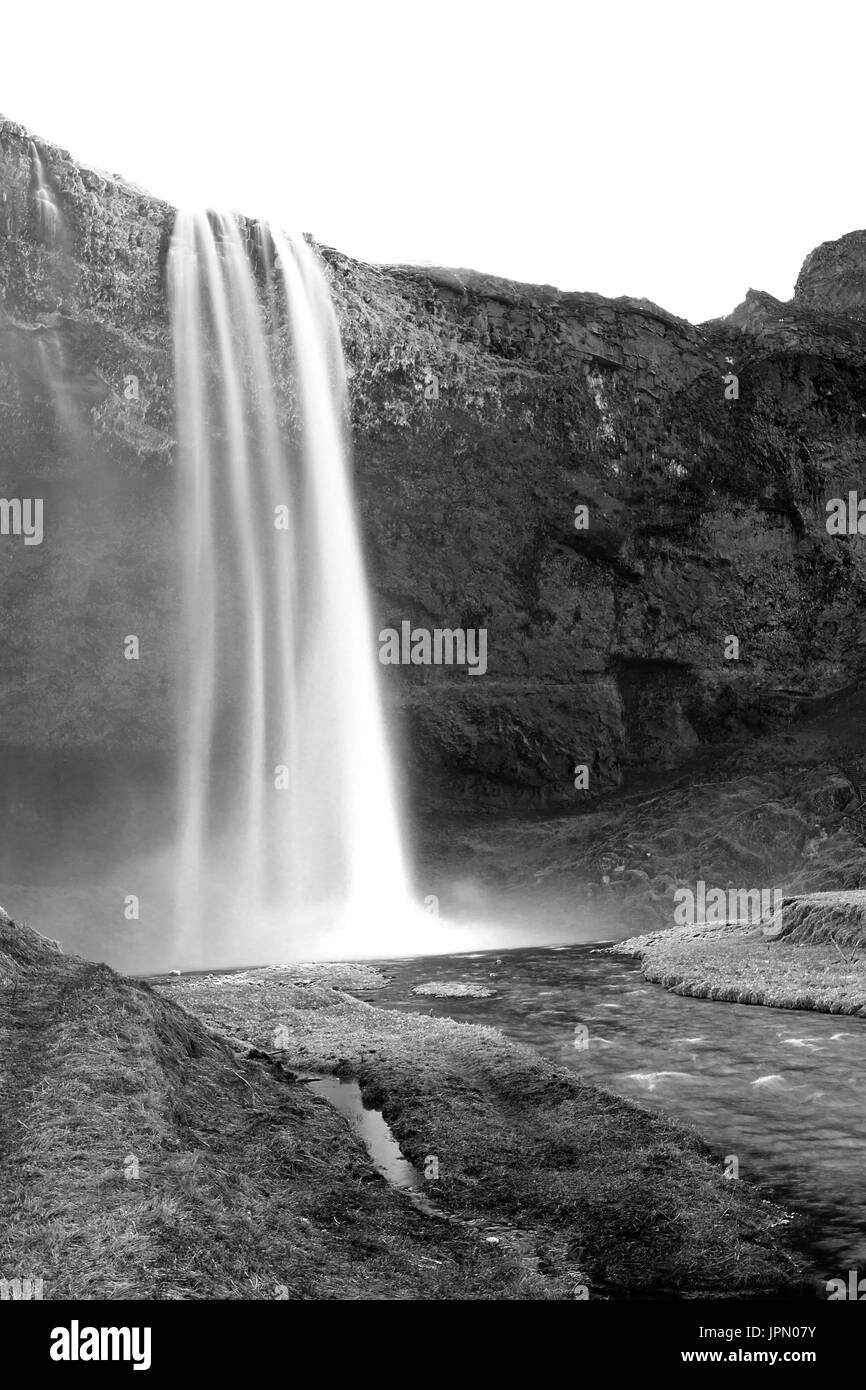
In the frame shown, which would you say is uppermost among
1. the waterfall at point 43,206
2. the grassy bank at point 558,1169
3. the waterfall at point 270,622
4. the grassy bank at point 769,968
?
the waterfall at point 43,206

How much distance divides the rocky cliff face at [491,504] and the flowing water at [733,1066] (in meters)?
26.8

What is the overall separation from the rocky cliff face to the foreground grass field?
1396 inches

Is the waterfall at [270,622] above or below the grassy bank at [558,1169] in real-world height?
above

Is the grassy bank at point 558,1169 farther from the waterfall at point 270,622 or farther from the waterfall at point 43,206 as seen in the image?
the waterfall at point 43,206

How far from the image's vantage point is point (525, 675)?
5475 cm

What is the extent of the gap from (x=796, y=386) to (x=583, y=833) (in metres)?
27.0

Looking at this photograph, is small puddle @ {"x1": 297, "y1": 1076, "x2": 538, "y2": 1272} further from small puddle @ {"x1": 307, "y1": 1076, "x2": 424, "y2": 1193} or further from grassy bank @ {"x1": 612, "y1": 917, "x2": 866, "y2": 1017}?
grassy bank @ {"x1": 612, "y1": 917, "x2": 866, "y2": 1017}

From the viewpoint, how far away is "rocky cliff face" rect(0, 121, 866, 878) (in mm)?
46250

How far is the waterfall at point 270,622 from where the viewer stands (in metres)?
47.0

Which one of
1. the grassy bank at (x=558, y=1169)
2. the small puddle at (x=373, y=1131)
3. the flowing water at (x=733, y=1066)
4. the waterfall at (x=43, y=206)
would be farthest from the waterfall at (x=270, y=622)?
the small puddle at (x=373, y=1131)

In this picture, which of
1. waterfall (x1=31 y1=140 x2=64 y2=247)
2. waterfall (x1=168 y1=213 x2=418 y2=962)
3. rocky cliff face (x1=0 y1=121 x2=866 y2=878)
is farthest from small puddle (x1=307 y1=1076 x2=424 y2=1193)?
waterfall (x1=31 y1=140 x2=64 y2=247)

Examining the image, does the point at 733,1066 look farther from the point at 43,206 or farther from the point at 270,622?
the point at 43,206
